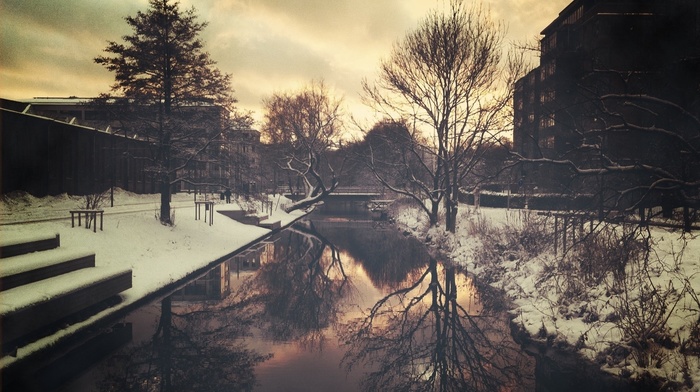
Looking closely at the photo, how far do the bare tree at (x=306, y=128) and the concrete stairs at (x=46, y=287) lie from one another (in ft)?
103

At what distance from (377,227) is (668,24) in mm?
27072

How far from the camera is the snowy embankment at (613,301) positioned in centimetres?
A: 696

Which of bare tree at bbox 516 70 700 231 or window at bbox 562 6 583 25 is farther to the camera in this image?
window at bbox 562 6 583 25

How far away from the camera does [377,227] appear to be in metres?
35.3

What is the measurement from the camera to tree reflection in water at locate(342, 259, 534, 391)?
23.4 ft

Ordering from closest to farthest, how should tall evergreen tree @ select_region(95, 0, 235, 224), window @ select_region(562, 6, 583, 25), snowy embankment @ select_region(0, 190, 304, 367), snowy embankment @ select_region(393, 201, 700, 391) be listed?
snowy embankment @ select_region(393, 201, 700, 391), snowy embankment @ select_region(0, 190, 304, 367), tall evergreen tree @ select_region(95, 0, 235, 224), window @ select_region(562, 6, 583, 25)

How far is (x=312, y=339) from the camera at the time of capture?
917 cm

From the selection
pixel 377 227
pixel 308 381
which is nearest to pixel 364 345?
pixel 308 381

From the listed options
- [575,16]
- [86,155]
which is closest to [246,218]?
[86,155]

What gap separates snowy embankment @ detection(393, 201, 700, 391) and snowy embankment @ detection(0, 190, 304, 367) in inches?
366

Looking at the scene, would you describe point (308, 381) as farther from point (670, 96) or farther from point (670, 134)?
point (670, 96)

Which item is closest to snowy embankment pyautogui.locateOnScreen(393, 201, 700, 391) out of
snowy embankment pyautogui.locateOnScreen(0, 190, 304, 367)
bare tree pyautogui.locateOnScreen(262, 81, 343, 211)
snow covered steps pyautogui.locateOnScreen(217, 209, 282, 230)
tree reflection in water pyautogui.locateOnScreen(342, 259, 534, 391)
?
tree reflection in water pyautogui.locateOnScreen(342, 259, 534, 391)

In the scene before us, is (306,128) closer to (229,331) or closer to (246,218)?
(246,218)

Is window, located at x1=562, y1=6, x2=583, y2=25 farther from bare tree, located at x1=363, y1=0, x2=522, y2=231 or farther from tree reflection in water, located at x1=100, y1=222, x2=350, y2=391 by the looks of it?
tree reflection in water, located at x1=100, y1=222, x2=350, y2=391
